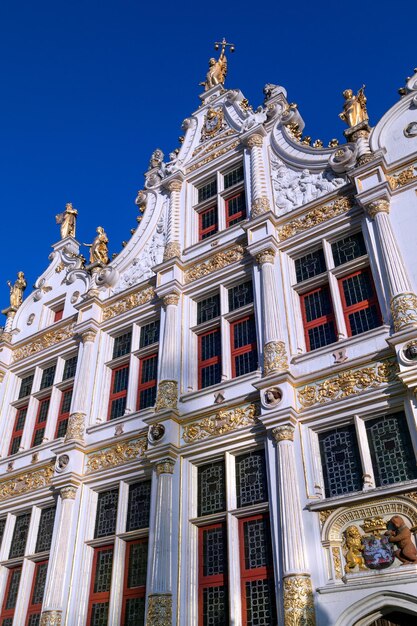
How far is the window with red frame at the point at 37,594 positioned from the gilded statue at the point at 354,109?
12.9 metres

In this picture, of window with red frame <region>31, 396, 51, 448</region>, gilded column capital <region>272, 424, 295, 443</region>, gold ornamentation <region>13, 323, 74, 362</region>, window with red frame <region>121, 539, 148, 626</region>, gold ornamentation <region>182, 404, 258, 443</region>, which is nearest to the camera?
gilded column capital <region>272, 424, 295, 443</region>

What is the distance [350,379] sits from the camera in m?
11.9

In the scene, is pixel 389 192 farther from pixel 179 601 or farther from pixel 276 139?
pixel 179 601

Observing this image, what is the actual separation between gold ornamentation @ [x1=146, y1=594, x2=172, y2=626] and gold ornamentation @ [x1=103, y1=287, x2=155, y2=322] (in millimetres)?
7820

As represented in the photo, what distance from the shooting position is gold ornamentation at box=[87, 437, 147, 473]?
572 inches

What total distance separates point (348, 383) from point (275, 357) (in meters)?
1.70

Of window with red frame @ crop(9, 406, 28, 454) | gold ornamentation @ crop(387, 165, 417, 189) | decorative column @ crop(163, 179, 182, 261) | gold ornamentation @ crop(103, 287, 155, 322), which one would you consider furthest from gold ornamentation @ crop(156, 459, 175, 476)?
gold ornamentation @ crop(387, 165, 417, 189)

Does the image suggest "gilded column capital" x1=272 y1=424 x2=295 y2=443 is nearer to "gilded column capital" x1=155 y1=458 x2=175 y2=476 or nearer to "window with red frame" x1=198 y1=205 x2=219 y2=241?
"gilded column capital" x1=155 y1=458 x2=175 y2=476

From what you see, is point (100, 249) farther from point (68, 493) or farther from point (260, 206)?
point (68, 493)

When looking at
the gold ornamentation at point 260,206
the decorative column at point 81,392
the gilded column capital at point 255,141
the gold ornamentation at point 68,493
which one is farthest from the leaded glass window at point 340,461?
the gilded column capital at point 255,141

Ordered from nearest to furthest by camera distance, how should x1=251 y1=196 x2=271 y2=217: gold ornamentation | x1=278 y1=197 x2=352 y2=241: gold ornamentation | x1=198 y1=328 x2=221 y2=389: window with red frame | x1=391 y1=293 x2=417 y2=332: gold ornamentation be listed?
x1=391 y1=293 x2=417 y2=332: gold ornamentation
x1=278 y1=197 x2=352 y2=241: gold ornamentation
x1=198 y1=328 x2=221 y2=389: window with red frame
x1=251 y1=196 x2=271 y2=217: gold ornamentation

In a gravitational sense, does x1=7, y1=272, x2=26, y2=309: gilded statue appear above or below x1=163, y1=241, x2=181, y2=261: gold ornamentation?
above

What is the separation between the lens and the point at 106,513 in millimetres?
14570

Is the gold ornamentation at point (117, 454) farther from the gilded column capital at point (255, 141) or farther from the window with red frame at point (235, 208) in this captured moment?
the gilded column capital at point (255, 141)
